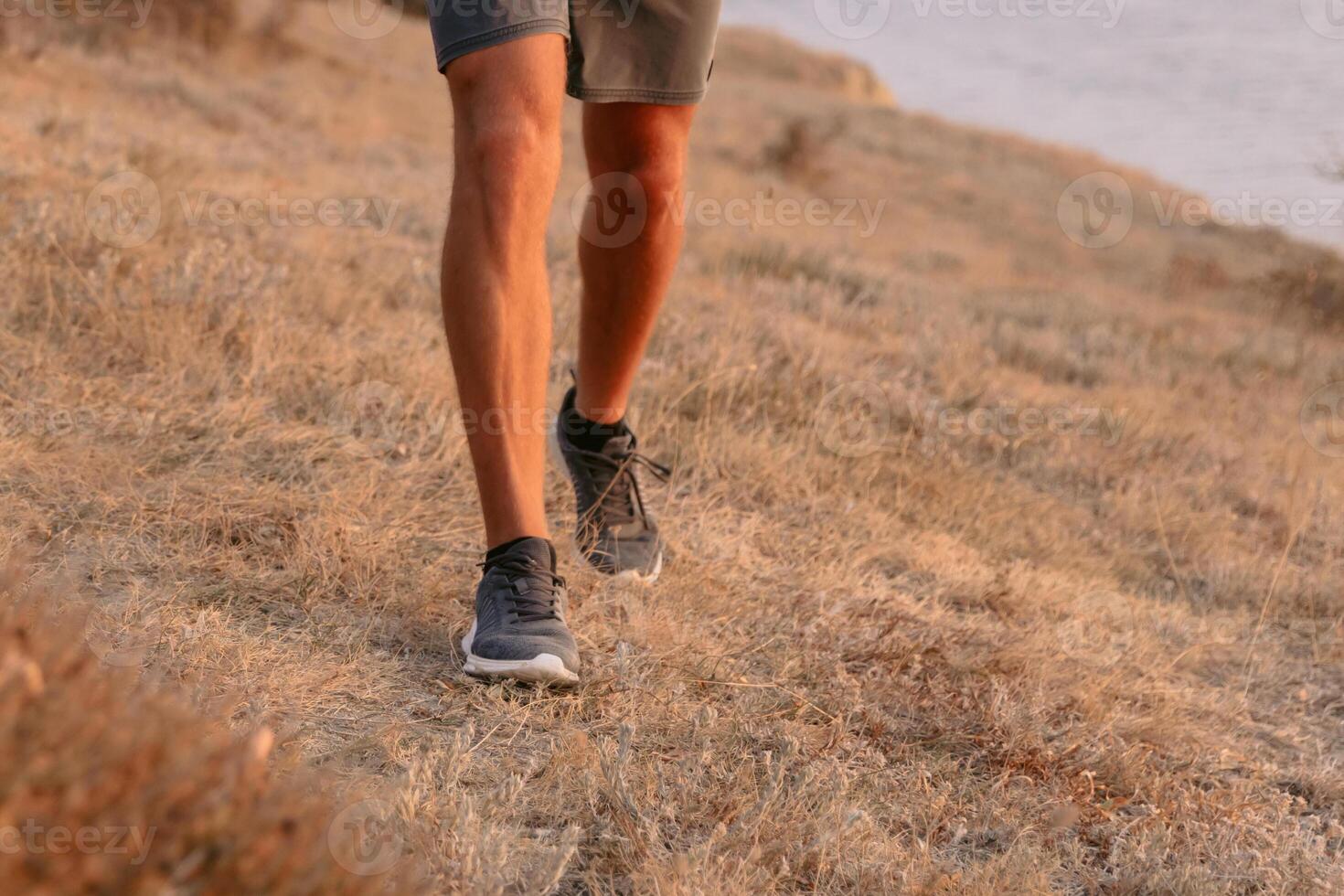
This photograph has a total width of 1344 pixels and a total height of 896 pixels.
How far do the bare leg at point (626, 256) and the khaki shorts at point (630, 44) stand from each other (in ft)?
0.30

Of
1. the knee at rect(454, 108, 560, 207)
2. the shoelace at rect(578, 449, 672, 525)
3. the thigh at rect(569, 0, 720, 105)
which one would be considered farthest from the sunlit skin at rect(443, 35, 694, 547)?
the shoelace at rect(578, 449, 672, 525)

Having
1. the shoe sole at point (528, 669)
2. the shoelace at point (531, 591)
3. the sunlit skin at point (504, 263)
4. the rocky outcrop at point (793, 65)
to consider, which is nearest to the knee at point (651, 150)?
the sunlit skin at point (504, 263)

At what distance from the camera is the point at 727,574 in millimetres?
2607

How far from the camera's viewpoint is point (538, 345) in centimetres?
212

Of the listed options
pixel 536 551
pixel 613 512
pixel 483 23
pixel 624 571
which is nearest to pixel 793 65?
pixel 613 512

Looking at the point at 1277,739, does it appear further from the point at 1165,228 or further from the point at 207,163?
the point at 1165,228

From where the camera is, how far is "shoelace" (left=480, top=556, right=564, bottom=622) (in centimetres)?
198

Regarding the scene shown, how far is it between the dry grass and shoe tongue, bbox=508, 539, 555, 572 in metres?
0.21

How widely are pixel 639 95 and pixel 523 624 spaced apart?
1157 mm

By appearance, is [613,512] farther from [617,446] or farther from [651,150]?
[651,150]

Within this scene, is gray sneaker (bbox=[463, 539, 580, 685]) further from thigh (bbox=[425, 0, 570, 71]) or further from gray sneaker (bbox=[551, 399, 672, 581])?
thigh (bbox=[425, 0, 570, 71])

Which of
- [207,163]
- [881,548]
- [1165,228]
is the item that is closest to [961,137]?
[1165,228]

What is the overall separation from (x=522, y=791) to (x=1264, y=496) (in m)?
3.33

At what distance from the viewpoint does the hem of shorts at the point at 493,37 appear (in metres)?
1.96
